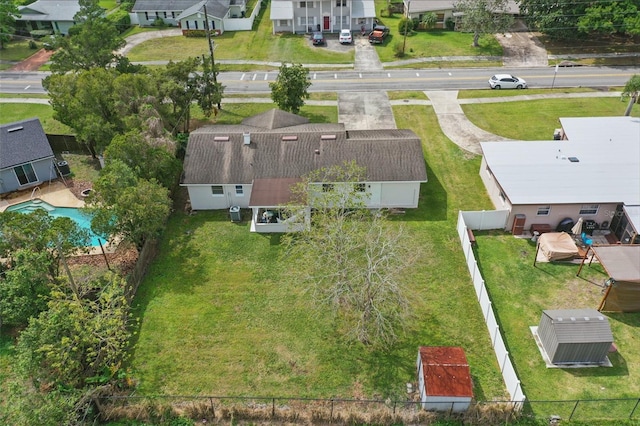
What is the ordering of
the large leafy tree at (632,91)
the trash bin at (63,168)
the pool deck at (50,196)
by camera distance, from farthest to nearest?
the large leafy tree at (632,91) → the trash bin at (63,168) → the pool deck at (50,196)

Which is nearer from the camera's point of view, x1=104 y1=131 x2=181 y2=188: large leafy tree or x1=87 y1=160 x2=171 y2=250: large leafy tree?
x1=87 y1=160 x2=171 y2=250: large leafy tree

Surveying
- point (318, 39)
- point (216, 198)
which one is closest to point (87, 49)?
point (216, 198)

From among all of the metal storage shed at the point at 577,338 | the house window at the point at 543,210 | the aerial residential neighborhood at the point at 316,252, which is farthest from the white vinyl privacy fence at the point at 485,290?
the metal storage shed at the point at 577,338

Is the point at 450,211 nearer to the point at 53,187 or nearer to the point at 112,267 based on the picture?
the point at 112,267

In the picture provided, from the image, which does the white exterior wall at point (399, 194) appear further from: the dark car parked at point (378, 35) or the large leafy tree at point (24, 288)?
the dark car parked at point (378, 35)

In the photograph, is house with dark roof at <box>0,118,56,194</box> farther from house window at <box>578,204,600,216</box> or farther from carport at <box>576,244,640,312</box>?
carport at <box>576,244,640,312</box>

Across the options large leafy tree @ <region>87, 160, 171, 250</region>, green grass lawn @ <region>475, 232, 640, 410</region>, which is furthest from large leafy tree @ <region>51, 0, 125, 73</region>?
green grass lawn @ <region>475, 232, 640, 410</region>
